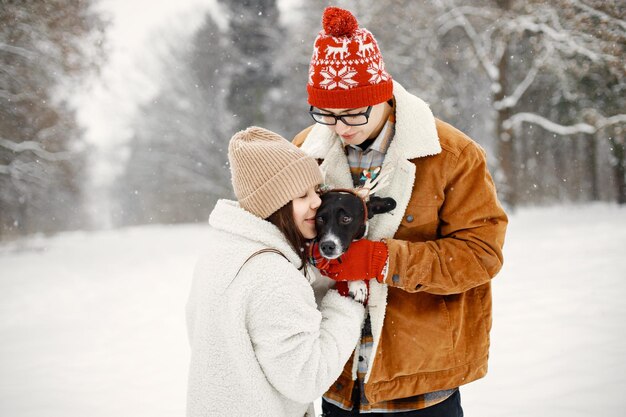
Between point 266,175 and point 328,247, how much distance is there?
338mm

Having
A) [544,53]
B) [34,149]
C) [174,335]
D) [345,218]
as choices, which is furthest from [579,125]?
[34,149]

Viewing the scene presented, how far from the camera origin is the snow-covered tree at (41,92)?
392 inches

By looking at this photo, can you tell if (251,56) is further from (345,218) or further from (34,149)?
(345,218)

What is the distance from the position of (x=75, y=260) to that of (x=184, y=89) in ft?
40.2

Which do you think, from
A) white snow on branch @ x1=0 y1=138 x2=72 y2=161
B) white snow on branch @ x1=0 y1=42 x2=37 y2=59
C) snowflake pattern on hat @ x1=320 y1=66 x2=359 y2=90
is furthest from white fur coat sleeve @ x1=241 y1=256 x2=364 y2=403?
white snow on branch @ x1=0 y1=138 x2=72 y2=161

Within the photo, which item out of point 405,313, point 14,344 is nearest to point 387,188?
point 405,313

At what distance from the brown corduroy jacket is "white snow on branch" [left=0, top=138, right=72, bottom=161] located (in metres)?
13.0

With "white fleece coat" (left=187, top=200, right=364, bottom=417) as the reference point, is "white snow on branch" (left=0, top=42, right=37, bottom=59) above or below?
above

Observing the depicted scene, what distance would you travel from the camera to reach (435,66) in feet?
57.7

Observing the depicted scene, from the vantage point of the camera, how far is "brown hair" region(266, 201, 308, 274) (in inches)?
70.6

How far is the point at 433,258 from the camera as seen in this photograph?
70.9 inches

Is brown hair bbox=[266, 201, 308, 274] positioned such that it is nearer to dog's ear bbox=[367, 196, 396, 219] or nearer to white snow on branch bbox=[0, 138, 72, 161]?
dog's ear bbox=[367, 196, 396, 219]

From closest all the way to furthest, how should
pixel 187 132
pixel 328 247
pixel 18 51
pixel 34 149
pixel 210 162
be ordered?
pixel 328 247 → pixel 18 51 → pixel 34 149 → pixel 210 162 → pixel 187 132

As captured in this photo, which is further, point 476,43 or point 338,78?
point 476,43
